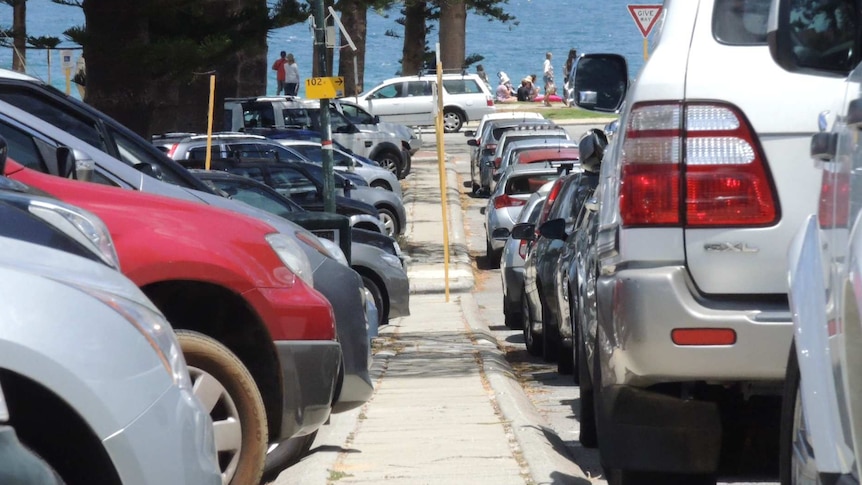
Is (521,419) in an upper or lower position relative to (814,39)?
lower

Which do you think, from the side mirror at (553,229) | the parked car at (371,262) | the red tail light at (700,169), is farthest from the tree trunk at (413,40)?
the red tail light at (700,169)

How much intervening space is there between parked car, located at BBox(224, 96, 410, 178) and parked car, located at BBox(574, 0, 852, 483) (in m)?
24.0

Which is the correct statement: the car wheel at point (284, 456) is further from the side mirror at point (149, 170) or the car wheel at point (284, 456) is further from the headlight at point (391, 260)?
the headlight at point (391, 260)

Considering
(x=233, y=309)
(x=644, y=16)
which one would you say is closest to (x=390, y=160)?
(x=644, y=16)

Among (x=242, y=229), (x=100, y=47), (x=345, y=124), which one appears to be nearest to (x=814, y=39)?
(x=242, y=229)

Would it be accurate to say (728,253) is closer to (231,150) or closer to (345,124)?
(231,150)

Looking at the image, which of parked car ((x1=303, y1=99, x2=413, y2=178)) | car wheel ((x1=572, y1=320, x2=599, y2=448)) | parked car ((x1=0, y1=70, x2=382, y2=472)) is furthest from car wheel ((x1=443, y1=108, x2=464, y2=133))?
car wheel ((x1=572, y1=320, x2=599, y2=448))

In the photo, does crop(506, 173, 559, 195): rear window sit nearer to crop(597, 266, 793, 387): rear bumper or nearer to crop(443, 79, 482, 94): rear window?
crop(597, 266, 793, 387): rear bumper

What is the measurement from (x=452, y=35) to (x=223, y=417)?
35013mm

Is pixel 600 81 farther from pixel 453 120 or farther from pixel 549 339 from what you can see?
pixel 453 120

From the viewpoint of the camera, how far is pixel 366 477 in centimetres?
655

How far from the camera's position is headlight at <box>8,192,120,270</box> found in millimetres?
4039

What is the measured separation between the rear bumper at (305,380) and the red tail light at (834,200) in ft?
9.49

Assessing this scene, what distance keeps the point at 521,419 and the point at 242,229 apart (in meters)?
2.70
